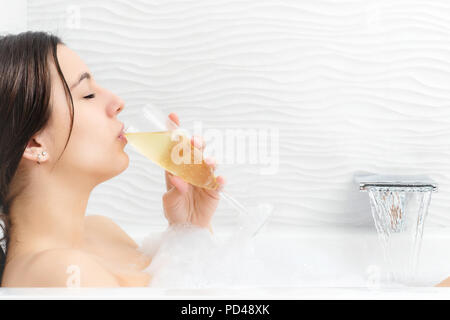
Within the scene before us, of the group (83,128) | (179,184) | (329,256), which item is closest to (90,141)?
(83,128)

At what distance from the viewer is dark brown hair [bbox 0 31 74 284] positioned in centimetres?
85

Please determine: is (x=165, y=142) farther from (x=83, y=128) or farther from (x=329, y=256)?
(x=329, y=256)

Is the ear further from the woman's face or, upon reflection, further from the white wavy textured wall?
the white wavy textured wall

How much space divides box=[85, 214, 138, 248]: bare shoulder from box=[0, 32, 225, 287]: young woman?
14cm

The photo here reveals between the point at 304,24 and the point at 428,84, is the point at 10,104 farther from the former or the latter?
the point at 428,84

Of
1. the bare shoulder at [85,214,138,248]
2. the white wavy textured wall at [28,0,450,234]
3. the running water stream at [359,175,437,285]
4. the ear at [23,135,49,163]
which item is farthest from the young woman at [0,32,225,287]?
the running water stream at [359,175,437,285]

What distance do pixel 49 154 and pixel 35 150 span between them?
27 mm

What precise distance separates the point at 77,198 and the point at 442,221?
1.28 metres

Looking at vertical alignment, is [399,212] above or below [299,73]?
below

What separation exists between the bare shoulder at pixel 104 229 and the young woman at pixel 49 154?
0.45 ft

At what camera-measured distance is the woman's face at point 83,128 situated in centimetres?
89

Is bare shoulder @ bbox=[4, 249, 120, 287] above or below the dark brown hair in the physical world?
below

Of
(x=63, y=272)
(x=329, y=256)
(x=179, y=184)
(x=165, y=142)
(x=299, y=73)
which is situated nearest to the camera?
(x=63, y=272)

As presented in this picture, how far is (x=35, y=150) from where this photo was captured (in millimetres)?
874
